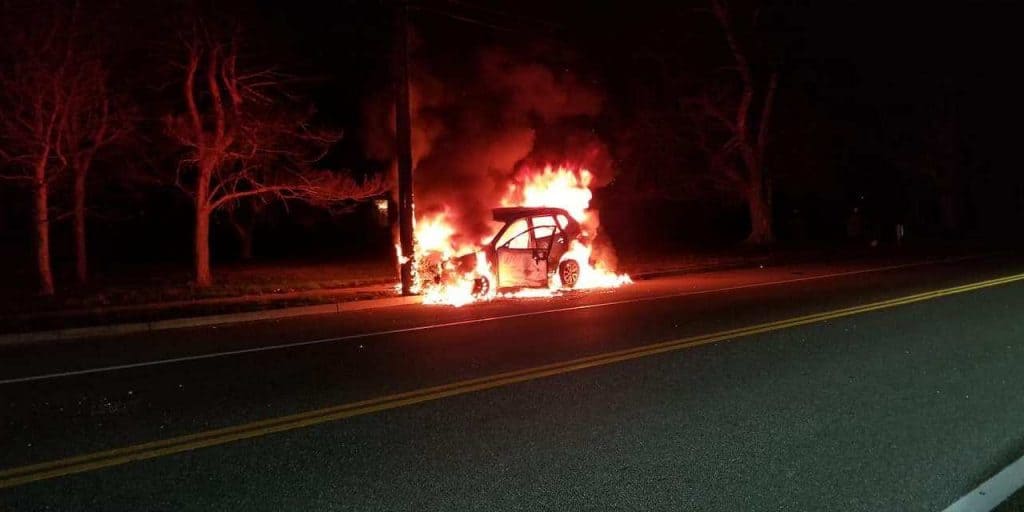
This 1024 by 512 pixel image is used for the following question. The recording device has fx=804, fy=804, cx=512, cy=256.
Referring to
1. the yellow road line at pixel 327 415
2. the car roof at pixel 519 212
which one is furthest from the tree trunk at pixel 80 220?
the yellow road line at pixel 327 415

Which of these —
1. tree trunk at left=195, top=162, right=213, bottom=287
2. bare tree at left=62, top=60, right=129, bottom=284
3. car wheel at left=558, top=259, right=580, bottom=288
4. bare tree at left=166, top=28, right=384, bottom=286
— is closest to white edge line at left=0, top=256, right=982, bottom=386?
car wheel at left=558, top=259, right=580, bottom=288

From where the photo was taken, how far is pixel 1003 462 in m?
5.25

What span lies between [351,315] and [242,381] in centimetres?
588

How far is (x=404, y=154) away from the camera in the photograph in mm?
16812

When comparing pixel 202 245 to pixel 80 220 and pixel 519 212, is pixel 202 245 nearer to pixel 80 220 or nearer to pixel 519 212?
pixel 80 220

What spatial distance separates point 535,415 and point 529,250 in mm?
8991

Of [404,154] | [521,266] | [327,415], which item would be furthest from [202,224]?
[327,415]

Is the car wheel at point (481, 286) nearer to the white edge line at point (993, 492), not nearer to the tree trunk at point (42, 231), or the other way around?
the tree trunk at point (42, 231)

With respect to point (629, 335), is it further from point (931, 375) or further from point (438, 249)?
point (438, 249)

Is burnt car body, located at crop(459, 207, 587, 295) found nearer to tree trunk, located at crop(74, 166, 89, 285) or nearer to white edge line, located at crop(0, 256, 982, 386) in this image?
white edge line, located at crop(0, 256, 982, 386)

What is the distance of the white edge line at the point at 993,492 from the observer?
14.6ft

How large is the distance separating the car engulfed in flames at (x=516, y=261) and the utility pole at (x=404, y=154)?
1.01 ft

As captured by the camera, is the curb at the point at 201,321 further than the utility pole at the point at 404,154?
No

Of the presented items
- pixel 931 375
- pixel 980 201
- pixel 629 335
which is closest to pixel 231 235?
pixel 629 335
